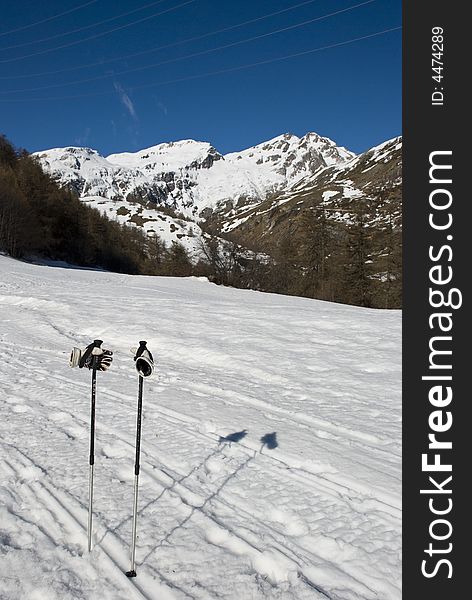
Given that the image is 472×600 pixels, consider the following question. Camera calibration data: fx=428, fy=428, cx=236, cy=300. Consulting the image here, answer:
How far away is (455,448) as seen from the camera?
12.4 feet

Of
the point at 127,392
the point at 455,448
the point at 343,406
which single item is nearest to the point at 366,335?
the point at 343,406

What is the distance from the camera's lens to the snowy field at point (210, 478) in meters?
3.04

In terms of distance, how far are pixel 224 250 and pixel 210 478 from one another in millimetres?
75827

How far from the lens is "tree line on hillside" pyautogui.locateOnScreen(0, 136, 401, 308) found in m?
41.8

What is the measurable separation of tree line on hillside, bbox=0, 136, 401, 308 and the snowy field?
3229 cm

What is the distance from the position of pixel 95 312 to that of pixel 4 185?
43993mm

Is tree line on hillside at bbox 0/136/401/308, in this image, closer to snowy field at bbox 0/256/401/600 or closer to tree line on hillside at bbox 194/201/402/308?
tree line on hillside at bbox 194/201/402/308

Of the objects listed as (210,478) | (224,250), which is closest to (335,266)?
(224,250)

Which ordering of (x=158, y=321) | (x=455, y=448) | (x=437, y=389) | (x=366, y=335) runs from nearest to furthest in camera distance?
(x=455, y=448) < (x=437, y=389) < (x=366, y=335) < (x=158, y=321)

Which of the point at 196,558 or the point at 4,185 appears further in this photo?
the point at 4,185

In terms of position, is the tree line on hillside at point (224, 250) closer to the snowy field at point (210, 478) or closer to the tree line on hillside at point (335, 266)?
the tree line on hillside at point (335, 266)

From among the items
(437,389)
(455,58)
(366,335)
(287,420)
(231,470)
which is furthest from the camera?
(366,335)

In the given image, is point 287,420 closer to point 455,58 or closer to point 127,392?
point 127,392

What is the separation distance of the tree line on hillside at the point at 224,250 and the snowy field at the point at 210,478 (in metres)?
32.3
